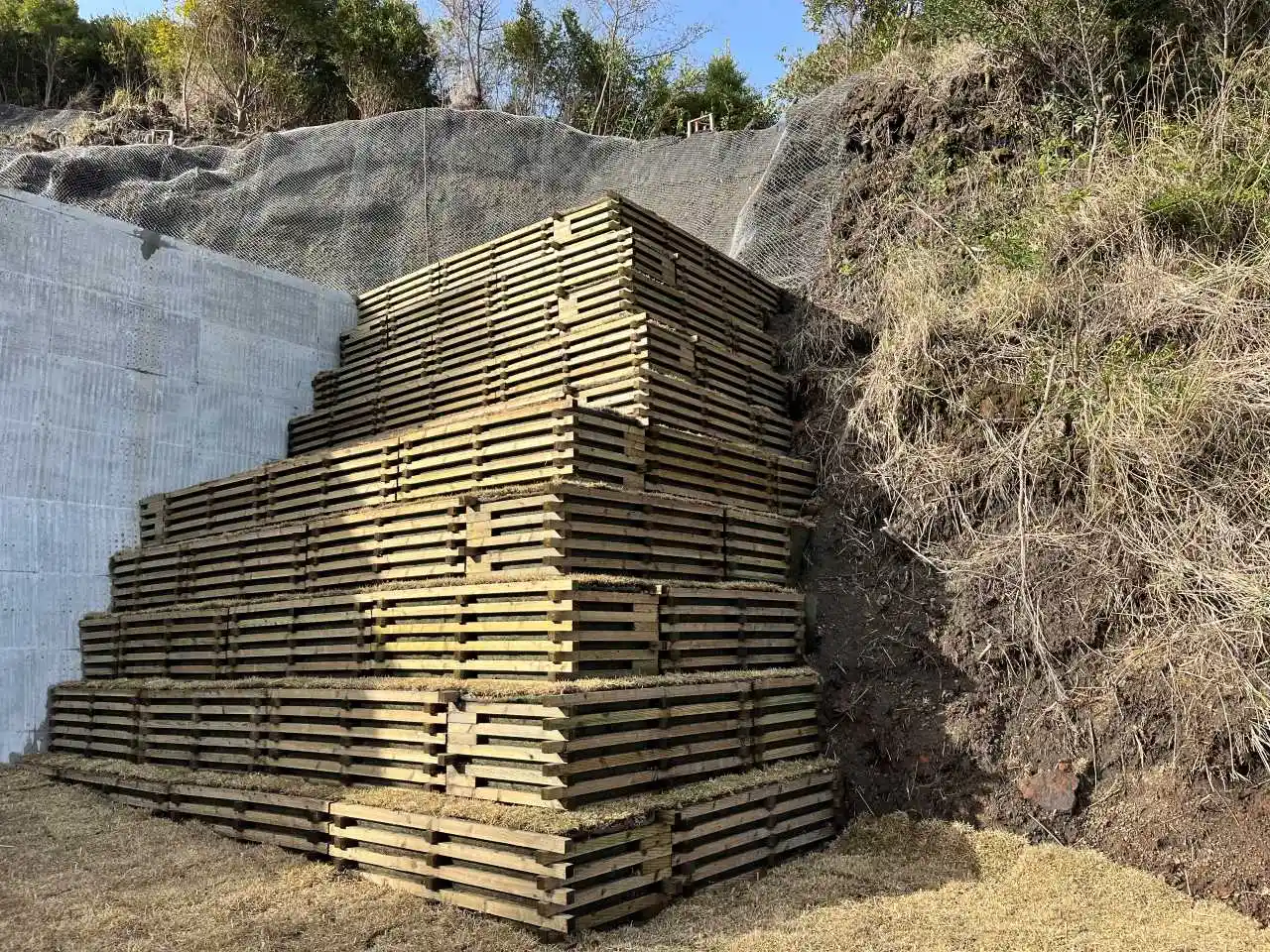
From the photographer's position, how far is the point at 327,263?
1653cm

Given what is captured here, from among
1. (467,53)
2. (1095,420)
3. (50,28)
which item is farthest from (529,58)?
(1095,420)

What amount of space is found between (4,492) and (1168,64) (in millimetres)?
13908

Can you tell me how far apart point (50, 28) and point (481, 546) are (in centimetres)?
3079

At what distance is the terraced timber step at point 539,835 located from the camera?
5352 millimetres

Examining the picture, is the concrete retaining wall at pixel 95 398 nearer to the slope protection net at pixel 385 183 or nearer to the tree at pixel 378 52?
the slope protection net at pixel 385 183

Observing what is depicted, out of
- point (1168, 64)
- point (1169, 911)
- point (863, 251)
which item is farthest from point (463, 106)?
point (1169, 911)

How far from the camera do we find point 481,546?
22.5 ft

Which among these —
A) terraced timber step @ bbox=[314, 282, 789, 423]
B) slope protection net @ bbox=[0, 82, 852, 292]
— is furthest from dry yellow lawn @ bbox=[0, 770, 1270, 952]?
slope protection net @ bbox=[0, 82, 852, 292]

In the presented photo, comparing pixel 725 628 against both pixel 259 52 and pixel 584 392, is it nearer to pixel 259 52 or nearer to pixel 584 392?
pixel 584 392

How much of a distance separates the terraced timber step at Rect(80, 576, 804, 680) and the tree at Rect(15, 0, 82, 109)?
88.0 ft

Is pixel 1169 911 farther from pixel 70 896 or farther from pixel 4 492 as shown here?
pixel 4 492

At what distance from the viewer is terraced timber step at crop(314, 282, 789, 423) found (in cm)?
923

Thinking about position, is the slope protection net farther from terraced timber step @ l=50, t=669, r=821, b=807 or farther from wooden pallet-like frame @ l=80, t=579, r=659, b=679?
terraced timber step @ l=50, t=669, r=821, b=807

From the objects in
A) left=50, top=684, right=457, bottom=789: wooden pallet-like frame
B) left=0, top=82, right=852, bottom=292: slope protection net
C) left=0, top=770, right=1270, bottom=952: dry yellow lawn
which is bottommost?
left=0, top=770, right=1270, bottom=952: dry yellow lawn
